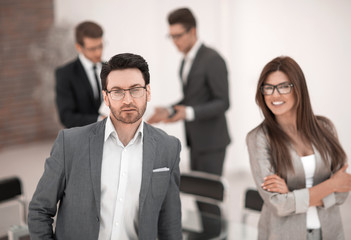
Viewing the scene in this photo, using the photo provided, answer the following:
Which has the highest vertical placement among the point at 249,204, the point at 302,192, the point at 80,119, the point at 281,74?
the point at 281,74

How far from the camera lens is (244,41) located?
6.20m

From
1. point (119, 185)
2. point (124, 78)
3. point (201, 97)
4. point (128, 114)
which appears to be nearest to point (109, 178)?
point (119, 185)

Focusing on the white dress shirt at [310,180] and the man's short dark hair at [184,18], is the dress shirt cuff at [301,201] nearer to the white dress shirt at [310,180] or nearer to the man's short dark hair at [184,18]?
the white dress shirt at [310,180]

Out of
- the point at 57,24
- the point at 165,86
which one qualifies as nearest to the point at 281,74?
the point at 165,86

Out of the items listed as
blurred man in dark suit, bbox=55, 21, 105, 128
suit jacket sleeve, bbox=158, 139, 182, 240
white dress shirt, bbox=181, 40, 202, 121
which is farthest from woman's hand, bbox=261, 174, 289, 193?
white dress shirt, bbox=181, 40, 202, 121

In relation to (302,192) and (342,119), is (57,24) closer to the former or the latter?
(342,119)

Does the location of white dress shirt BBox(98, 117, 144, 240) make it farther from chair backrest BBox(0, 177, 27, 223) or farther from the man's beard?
chair backrest BBox(0, 177, 27, 223)

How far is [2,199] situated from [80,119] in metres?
1.02

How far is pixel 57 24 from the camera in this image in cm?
802

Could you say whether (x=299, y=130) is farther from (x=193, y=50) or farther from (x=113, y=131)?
(x=193, y=50)

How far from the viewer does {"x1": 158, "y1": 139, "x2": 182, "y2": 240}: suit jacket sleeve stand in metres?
2.09

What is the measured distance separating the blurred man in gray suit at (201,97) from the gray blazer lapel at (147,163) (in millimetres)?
1744

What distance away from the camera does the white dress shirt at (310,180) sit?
248cm

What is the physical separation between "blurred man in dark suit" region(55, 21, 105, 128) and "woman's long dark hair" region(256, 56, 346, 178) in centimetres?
117
